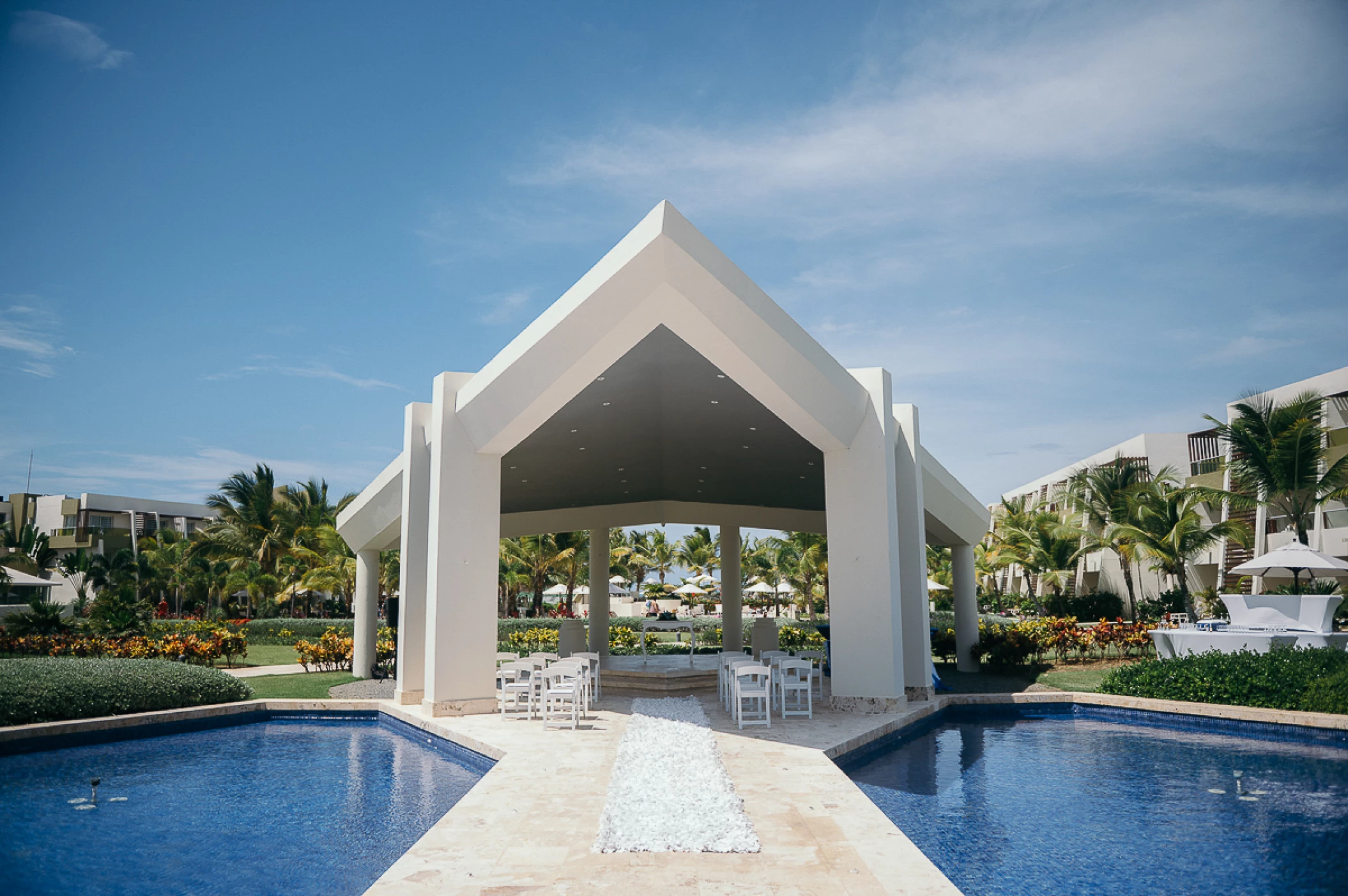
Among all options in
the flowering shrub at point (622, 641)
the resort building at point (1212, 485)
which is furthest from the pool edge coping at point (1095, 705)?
the resort building at point (1212, 485)

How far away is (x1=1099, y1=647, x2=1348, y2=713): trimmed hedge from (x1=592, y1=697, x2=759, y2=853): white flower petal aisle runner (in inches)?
351

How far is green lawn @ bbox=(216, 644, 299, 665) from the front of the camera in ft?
73.6

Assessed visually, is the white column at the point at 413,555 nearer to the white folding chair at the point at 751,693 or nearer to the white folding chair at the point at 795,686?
the white folding chair at the point at 751,693

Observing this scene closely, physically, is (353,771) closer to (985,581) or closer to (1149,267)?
(1149,267)

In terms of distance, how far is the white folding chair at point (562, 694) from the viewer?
37.4ft

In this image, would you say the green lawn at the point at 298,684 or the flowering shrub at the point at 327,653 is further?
the flowering shrub at the point at 327,653

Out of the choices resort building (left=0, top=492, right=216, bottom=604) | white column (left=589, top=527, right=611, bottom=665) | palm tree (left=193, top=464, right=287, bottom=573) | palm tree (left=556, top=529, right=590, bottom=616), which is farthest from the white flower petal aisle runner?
resort building (left=0, top=492, right=216, bottom=604)

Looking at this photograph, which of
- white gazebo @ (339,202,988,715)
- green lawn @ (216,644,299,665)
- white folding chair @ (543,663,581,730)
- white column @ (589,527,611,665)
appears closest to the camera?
white gazebo @ (339,202,988,715)

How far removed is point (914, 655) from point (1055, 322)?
890 centimetres

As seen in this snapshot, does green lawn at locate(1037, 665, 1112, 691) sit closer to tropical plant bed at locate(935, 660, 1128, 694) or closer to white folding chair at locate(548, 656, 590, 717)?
tropical plant bed at locate(935, 660, 1128, 694)

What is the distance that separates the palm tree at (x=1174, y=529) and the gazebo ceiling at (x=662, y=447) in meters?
11.3

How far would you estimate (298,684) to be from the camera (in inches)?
674

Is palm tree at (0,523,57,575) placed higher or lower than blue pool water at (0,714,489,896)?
higher

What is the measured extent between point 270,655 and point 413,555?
1453cm
